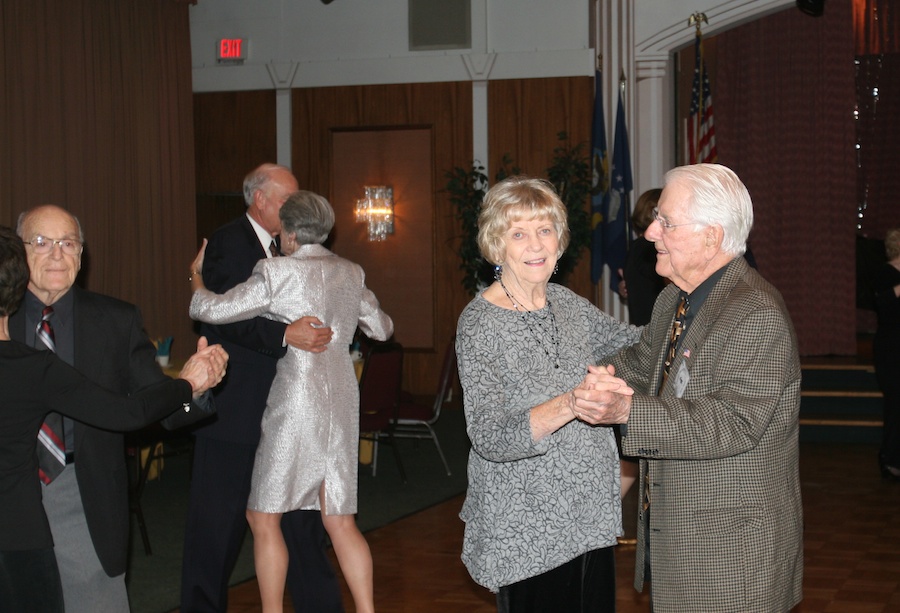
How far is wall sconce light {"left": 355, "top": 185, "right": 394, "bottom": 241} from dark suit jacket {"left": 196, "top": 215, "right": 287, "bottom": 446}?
294 inches

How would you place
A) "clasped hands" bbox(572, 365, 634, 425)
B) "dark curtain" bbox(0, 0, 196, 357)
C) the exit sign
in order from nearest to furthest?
"clasped hands" bbox(572, 365, 634, 425), "dark curtain" bbox(0, 0, 196, 357), the exit sign

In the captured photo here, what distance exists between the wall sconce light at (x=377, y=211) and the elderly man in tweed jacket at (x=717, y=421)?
902 cm

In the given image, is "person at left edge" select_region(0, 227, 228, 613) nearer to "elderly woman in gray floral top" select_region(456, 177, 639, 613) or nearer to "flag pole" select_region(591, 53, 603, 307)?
"elderly woman in gray floral top" select_region(456, 177, 639, 613)

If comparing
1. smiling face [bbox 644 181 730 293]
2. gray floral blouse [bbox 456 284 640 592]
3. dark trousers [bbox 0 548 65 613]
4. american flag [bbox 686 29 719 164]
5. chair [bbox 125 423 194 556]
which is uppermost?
american flag [bbox 686 29 719 164]

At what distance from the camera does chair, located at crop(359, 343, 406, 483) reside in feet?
22.7

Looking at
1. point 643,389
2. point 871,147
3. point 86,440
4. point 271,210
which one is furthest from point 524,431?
point 871,147

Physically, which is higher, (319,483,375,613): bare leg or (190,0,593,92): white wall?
(190,0,593,92): white wall

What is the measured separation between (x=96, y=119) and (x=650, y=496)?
27.3 ft

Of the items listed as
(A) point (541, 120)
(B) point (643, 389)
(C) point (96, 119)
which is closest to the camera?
(B) point (643, 389)

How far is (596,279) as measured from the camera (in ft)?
33.4

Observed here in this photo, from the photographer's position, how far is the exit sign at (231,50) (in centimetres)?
1166

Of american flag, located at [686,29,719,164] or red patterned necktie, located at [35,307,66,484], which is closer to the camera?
red patterned necktie, located at [35,307,66,484]

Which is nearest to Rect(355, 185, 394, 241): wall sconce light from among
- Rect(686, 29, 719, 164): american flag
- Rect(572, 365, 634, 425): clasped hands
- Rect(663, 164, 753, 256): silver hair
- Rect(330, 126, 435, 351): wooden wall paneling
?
Rect(330, 126, 435, 351): wooden wall paneling

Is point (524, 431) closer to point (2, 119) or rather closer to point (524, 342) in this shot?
point (524, 342)
